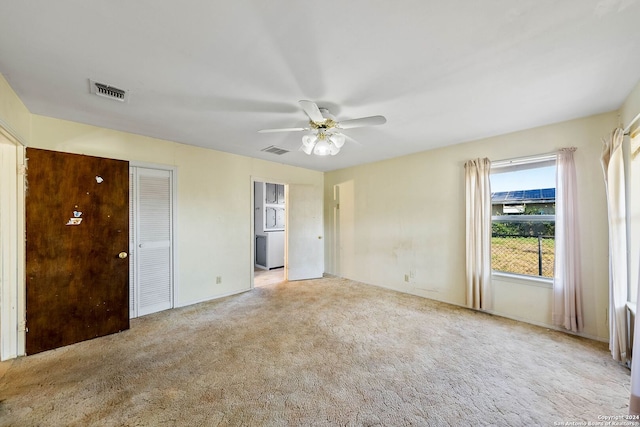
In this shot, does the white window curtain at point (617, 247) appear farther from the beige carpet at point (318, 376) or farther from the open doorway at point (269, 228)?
the open doorway at point (269, 228)

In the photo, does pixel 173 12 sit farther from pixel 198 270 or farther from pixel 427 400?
pixel 198 270

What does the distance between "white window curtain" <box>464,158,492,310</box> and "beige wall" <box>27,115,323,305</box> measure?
11.4ft

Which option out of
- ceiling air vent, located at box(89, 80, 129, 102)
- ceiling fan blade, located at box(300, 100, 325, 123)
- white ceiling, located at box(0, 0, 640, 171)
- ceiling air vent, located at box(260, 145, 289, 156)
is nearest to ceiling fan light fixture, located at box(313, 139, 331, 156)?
ceiling fan blade, located at box(300, 100, 325, 123)

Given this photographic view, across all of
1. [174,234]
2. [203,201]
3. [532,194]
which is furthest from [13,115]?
[532,194]

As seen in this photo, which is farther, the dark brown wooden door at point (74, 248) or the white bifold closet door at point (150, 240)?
the white bifold closet door at point (150, 240)

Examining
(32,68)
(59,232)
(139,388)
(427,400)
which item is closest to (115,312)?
(59,232)

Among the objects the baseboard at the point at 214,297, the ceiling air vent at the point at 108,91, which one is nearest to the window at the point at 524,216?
the baseboard at the point at 214,297

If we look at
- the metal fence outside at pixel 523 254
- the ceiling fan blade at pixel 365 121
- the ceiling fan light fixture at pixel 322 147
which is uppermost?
the ceiling fan blade at pixel 365 121

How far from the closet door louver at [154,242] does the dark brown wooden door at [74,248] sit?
0.35 meters

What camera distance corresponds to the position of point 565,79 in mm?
1995

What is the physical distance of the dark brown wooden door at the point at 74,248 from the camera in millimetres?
2432

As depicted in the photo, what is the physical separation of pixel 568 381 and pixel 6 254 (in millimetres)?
5054

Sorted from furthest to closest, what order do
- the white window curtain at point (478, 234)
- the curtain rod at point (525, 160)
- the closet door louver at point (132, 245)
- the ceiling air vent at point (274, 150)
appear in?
the ceiling air vent at point (274, 150) → the white window curtain at point (478, 234) → the closet door louver at point (132, 245) → the curtain rod at point (525, 160)

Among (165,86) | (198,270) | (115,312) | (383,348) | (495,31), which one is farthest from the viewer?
(198,270)
